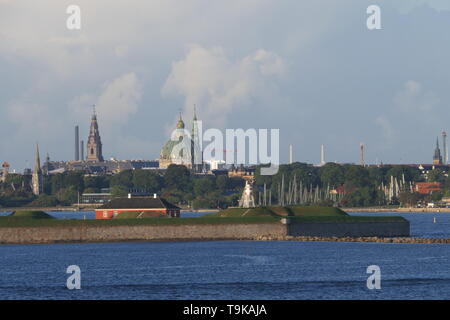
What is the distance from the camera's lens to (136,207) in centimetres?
13612

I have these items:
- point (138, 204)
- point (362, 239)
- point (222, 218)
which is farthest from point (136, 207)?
point (362, 239)

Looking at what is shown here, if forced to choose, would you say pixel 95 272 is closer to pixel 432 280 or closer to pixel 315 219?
pixel 432 280

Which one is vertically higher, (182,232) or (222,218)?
(222,218)

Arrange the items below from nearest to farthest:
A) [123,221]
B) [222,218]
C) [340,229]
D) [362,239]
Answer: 1. [362,239]
2. [123,221]
3. [222,218]
4. [340,229]

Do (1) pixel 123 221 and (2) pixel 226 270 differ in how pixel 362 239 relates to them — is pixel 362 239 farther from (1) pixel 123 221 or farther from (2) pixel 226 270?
(2) pixel 226 270

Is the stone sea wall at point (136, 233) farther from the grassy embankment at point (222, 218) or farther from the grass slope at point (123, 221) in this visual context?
the grassy embankment at point (222, 218)

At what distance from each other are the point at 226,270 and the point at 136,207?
4902 centimetres

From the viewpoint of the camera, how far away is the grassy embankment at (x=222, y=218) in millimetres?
120500

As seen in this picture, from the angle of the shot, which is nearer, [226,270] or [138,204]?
[226,270]

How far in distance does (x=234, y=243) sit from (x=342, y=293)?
46987 millimetres

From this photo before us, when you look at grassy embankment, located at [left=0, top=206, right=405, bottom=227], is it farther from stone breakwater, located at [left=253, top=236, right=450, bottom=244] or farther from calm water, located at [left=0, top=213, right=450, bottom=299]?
calm water, located at [left=0, top=213, right=450, bottom=299]

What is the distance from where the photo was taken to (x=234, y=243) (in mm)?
119062

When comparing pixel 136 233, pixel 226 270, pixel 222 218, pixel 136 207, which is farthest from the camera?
pixel 136 207
